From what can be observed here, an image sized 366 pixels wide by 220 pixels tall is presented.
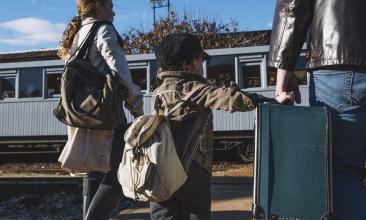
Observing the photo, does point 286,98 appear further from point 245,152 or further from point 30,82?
point 30,82

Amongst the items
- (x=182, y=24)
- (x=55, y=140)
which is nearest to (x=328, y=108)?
(x=55, y=140)

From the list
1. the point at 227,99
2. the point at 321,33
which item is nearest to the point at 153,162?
the point at 227,99

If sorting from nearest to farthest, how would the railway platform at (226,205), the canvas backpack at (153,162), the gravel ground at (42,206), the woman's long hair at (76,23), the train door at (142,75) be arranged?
the canvas backpack at (153,162) < the woman's long hair at (76,23) < the railway platform at (226,205) < the gravel ground at (42,206) < the train door at (142,75)

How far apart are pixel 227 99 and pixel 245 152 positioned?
532 inches

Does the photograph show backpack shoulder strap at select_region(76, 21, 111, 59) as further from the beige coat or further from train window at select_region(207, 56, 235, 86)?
train window at select_region(207, 56, 235, 86)

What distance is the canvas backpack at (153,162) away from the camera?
2682 millimetres

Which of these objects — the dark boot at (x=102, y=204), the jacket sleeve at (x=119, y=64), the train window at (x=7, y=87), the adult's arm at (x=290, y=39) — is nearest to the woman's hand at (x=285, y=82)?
the adult's arm at (x=290, y=39)

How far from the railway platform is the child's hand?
7.90ft

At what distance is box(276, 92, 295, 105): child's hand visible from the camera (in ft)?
7.72

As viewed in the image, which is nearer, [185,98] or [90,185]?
[185,98]

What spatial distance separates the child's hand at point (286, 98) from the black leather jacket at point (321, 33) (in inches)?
4.8

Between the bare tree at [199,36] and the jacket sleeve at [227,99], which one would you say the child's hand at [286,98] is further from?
the bare tree at [199,36]

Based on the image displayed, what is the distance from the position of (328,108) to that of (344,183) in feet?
1.06

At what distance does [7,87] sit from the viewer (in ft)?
59.8
